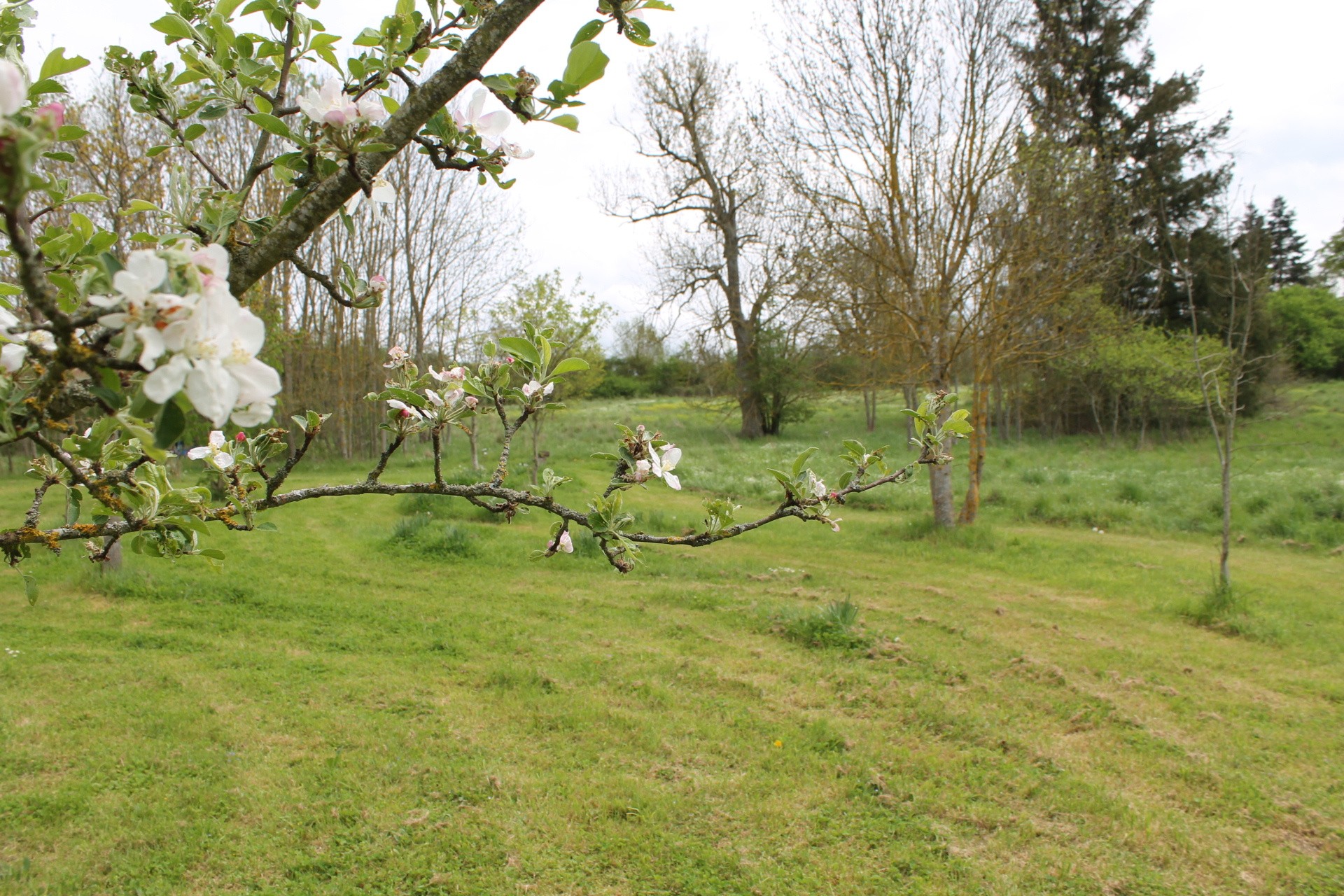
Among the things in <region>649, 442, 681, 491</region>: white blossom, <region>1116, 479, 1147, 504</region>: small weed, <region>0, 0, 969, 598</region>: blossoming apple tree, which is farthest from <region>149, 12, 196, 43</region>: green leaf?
<region>1116, 479, 1147, 504</region>: small weed

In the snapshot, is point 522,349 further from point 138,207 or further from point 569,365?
point 138,207

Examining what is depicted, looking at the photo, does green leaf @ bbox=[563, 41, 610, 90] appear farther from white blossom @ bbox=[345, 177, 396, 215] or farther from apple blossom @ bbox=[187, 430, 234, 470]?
apple blossom @ bbox=[187, 430, 234, 470]

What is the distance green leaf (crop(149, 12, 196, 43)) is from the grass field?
112 inches

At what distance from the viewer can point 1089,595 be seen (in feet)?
21.9

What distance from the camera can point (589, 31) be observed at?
1114mm

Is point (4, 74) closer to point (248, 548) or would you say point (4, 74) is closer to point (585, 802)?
point (585, 802)

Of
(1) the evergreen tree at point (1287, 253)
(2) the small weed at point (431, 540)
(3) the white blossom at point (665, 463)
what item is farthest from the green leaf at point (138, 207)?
(1) the evergreen tree at point (1287, 253)

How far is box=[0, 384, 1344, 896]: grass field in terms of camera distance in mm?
3000

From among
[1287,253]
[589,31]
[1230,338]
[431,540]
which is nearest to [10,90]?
[589,31]

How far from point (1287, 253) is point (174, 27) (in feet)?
98.9

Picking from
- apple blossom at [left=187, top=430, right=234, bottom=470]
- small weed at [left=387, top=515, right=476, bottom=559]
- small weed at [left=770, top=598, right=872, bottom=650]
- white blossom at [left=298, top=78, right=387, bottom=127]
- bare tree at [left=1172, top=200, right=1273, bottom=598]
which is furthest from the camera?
small weed at [left=387, top=515, right=476, bottom=559]

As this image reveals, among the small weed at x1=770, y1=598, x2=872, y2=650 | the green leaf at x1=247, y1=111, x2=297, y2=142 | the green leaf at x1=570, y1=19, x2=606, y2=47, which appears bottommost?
the small weed at x1=770, y1=598, x2=872, y2=650

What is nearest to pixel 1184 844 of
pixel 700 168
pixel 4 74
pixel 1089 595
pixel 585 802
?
pixel 585 802

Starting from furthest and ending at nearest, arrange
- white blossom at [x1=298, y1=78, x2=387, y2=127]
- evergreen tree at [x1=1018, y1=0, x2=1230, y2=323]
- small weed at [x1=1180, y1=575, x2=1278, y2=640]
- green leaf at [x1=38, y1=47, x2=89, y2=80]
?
evergreen tree at [x1=1018, y1=0, x2=1230, y2=323] → small weed at [x1=1180, y1=575, x2=1278, y2=640] → white blossom at [x1=298, y1=78, x2=387, y2=127] → green leaf at [x1=38, y1=47, x2=89, y2=80]
